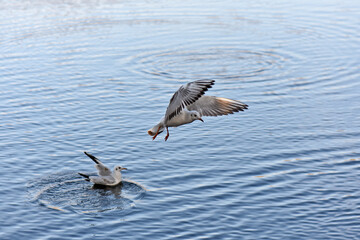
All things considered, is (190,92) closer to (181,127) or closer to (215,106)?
(215,106)

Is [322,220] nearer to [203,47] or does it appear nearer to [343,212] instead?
[343,212]

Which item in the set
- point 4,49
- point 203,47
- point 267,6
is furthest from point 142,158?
point 267,6

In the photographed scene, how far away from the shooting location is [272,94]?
25062 mm

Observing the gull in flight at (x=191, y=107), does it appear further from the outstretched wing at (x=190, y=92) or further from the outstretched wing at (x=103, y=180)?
the outstretched wing at (x=103, y=180)

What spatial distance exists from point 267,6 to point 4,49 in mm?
17980

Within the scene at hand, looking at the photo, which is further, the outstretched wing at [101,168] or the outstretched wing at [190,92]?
the outstretched wing at [101,168]

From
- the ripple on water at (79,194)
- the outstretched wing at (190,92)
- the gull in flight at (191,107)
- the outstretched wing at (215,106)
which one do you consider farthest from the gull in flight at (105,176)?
the outstretched wing at (190,92)

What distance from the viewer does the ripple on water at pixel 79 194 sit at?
54.0 feet

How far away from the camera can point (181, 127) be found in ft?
73.7

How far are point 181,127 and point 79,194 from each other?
6.21 m

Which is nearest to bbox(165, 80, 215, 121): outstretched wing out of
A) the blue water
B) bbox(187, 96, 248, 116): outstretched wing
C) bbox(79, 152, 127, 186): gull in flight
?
bbox(187, 96, 248, 116): outstretched wing

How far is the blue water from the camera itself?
15.7 meters

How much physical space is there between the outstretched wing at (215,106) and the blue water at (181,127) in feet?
7.54

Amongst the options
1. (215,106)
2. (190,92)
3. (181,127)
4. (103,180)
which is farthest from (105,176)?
(181,127)
